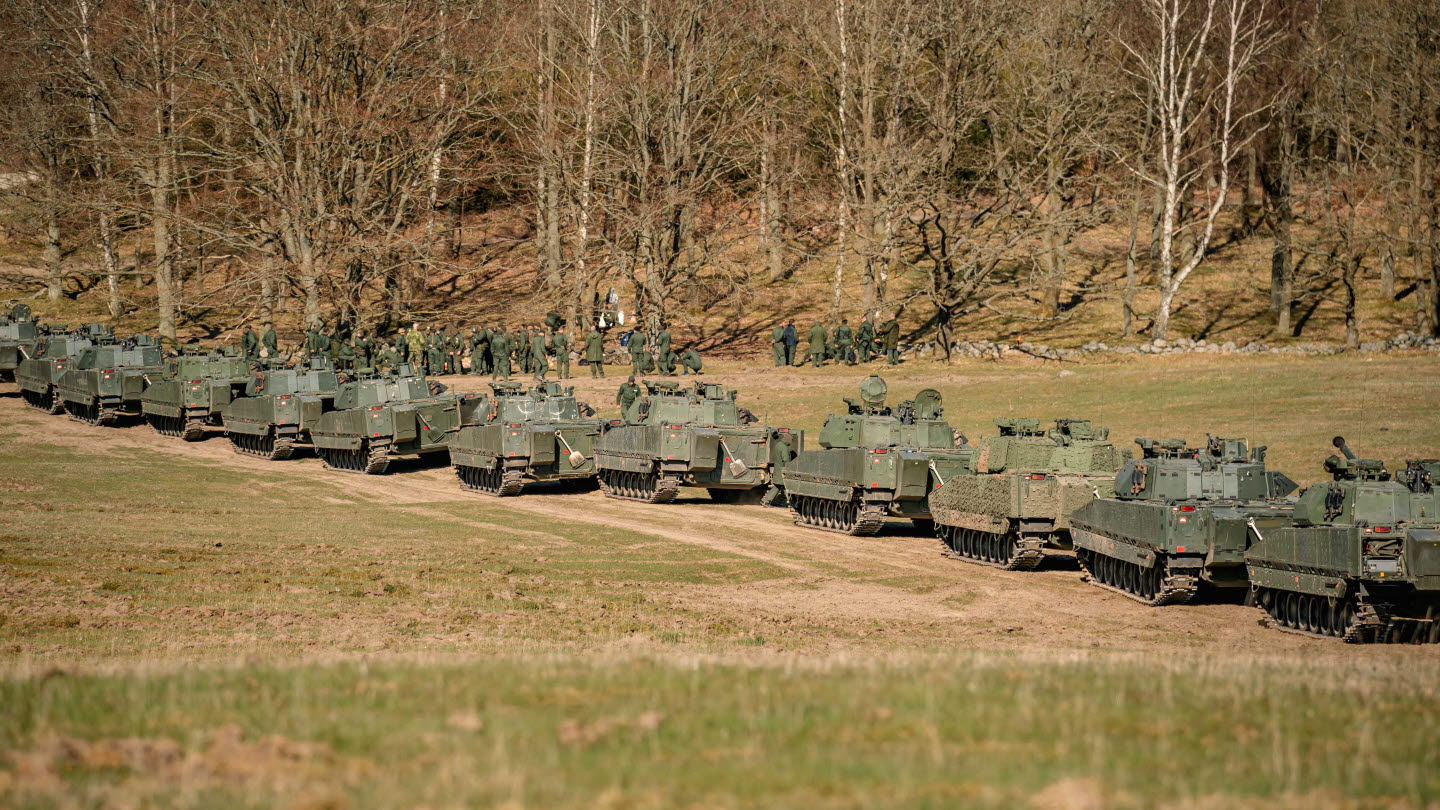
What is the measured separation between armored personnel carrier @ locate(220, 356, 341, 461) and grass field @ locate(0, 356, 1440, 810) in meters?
1.81

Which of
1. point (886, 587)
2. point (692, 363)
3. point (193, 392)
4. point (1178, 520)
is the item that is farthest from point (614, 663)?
point (692, 363)

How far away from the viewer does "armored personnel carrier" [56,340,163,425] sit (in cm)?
3797

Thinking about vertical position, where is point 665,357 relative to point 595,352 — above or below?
below

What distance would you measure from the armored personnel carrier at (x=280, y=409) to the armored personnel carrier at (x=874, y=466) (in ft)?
41.1

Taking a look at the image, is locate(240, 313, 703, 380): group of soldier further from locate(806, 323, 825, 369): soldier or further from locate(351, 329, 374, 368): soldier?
locate(806, 323, 825, 369): soldier

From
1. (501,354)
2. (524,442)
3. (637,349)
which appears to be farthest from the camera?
(501,354)

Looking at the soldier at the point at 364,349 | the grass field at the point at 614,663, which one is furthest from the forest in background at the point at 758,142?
the grass field at the point at 614,663

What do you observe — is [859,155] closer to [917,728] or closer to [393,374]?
[393,374]

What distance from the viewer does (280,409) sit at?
33.8 metres

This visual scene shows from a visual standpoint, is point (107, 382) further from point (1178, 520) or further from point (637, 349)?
point (1178, 520)

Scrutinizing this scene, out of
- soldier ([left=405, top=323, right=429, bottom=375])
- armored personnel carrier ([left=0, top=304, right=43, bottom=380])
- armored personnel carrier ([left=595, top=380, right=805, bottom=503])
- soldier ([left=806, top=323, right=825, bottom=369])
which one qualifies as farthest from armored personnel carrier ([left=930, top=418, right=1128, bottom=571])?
armored personnel carrier ([left=0, top=304, right=43, bottom=380])

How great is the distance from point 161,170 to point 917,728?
48.0 m

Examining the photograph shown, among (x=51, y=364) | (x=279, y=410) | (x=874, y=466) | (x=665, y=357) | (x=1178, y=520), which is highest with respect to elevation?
(x=665, y=357)

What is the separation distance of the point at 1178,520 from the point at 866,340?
27.2 meters
